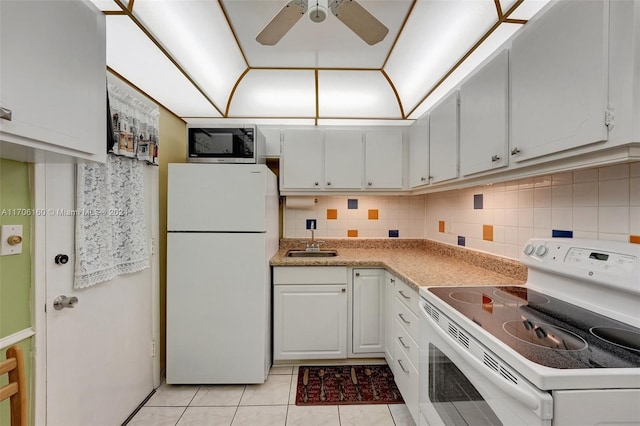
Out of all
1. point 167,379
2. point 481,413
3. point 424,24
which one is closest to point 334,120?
point 424,24

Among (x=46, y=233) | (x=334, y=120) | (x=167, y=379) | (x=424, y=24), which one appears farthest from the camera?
(x=334, y=120)

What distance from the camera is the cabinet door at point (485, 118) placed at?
50.4 inches

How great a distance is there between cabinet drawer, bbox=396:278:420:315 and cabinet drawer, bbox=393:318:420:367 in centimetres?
17

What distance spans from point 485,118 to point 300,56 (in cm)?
137

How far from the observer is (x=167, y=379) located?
6.51 feet

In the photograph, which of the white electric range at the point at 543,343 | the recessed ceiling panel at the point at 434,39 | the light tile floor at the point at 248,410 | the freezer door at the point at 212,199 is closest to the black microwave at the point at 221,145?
the freezer door at the point at 212,199

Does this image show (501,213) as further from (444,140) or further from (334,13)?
(334,13)

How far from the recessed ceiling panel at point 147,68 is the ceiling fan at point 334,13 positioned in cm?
65

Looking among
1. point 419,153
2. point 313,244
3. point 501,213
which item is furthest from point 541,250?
point 313,244

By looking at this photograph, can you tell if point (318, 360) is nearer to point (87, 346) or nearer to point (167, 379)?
point (167, 379)

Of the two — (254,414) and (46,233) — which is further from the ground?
(46,233)

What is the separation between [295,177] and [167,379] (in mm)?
1897

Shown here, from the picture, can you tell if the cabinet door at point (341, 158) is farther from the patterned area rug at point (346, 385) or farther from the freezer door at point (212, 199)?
the patterned area rug at point (346, 385)

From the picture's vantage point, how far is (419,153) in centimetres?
230
